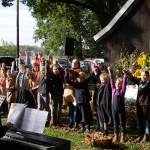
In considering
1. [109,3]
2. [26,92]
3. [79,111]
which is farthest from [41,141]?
[109,3]

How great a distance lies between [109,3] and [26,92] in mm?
21907

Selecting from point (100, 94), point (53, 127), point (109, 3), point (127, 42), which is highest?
point (109, 3)

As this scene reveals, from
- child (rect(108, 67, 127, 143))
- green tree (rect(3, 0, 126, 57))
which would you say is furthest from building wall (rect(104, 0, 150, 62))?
green tree (rect(3, 0, 126, 57))

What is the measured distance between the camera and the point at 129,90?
55.2 feet

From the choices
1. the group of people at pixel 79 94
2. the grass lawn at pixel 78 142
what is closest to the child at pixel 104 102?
the group of people at pixel 79 94

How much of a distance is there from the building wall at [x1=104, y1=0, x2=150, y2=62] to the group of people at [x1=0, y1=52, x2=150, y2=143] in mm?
7116

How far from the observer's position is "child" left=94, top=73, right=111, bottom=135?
1218 cm

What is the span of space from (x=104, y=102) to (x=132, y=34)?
10.4 meters

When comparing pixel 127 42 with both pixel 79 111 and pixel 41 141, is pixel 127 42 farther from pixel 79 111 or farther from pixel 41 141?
pixel 41 141

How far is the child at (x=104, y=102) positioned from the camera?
12.2m

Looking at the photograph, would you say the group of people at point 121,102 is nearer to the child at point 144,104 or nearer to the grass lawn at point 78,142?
the child at point 144,104

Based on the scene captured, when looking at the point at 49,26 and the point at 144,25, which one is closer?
the point at 144,25

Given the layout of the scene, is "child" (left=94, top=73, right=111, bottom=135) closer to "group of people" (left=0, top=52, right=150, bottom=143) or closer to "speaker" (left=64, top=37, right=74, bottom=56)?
"group of people" (left=0, top=52, right=150, bottom=143)

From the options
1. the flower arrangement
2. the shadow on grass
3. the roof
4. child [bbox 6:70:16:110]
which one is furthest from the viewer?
the roof
